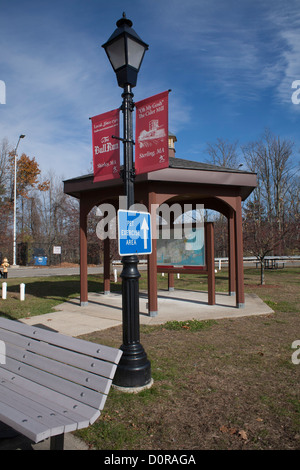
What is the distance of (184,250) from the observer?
1073 centimetres

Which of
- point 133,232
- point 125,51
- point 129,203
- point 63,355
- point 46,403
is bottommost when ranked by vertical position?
point 46,403

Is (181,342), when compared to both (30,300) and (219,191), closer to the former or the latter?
(219,191)

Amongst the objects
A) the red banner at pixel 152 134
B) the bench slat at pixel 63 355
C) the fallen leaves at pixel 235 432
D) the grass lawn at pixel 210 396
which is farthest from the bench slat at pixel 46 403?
the red banner at pixel 152 134

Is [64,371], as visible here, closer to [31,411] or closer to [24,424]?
[31,411]

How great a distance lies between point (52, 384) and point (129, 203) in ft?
7.23

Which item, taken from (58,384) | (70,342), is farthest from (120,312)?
(58,384)

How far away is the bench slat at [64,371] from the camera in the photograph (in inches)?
110

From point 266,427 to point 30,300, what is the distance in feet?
31.0

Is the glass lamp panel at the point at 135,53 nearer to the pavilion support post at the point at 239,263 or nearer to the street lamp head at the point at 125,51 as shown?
the street lamp head at the point at 125,51

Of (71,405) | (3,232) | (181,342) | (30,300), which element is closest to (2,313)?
(30,300)

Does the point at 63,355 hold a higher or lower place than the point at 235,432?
higher

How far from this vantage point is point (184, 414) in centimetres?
358

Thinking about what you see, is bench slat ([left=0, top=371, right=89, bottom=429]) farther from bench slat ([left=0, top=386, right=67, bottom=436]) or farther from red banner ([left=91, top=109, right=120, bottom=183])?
red banner ([left=91, top=109, right=120, bottom=183])

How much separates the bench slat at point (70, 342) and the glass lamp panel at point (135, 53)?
11.0 ft
